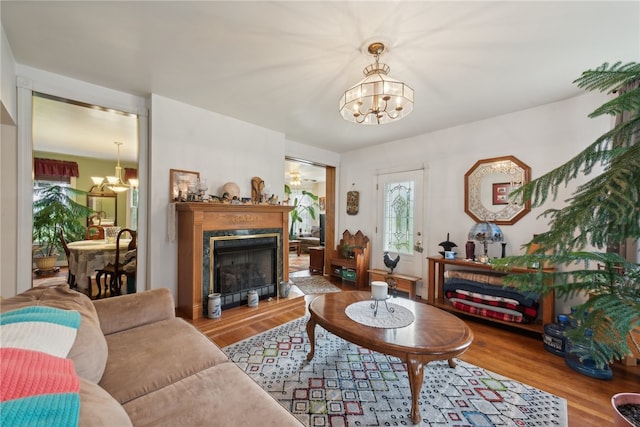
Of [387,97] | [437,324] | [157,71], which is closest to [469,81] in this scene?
[387,97]

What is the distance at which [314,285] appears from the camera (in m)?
4.53

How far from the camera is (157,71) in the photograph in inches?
92.9

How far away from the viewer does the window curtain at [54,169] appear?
5281mm

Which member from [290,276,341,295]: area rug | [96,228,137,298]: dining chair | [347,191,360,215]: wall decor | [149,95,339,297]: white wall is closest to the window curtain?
[96,228,137,298]: dining chair

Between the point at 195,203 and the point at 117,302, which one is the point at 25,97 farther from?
the point at 117,302

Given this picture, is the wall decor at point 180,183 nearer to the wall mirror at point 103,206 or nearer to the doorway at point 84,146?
the doorway at point 84,146

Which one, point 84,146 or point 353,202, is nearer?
point 353,202

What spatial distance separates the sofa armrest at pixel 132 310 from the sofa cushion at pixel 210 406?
73 centimetres

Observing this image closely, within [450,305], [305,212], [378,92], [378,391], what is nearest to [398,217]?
[450,305]

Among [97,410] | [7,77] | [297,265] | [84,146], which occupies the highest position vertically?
[84,146]

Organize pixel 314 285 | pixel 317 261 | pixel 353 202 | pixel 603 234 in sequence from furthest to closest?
pixel 317 261, pixel 353 202, pixel 314 285, pixel 603 234

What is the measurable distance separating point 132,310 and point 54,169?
5.89 metres

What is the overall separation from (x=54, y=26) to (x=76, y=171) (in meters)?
5.18

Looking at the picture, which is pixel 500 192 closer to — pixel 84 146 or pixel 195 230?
pixel 195 230
